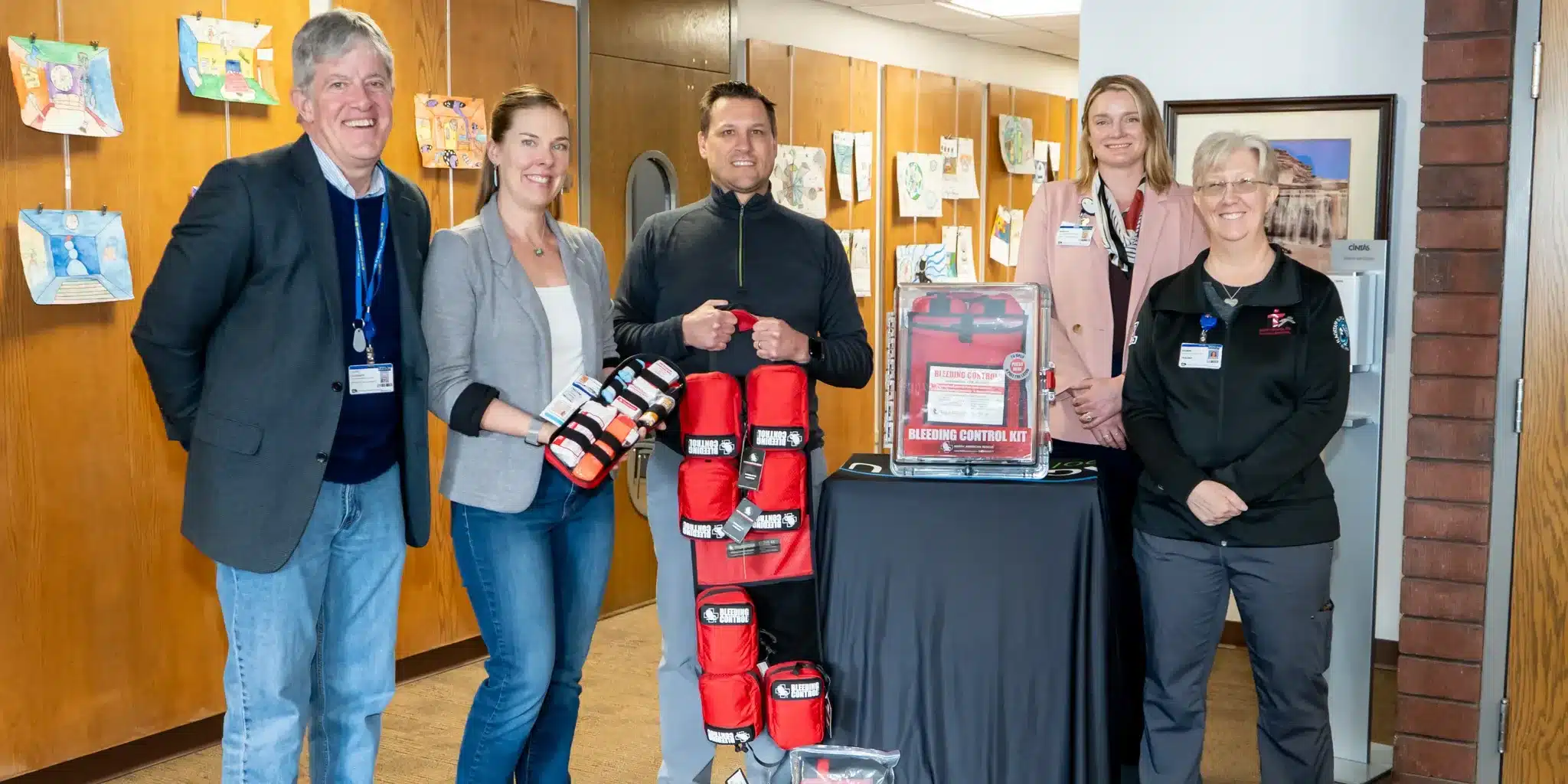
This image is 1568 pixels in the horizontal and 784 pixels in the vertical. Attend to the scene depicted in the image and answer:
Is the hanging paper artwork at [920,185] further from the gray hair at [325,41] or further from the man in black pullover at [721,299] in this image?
the gray hair at [325,41]

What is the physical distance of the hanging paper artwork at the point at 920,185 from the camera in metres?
7.40

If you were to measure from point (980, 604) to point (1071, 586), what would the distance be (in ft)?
0.59

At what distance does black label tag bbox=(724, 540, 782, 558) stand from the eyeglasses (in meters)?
1.15

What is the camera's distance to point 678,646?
2.83 metres

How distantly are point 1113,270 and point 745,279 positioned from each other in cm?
84

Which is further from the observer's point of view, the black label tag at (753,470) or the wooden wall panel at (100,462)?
the wooden wall panel at (100,462)

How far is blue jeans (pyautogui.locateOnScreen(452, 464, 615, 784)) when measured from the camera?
8.28 ft

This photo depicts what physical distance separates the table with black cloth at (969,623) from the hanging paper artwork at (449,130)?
2458 mm

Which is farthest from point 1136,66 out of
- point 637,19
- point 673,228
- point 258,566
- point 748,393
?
point 258,566

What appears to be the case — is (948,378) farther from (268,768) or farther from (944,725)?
(268,768)

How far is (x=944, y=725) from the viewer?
2557 mm

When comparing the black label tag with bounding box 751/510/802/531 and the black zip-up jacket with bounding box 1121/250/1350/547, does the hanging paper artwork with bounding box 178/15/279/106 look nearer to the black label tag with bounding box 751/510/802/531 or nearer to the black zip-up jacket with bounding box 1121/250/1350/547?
the black label tag with bounding box 751/510/802/531

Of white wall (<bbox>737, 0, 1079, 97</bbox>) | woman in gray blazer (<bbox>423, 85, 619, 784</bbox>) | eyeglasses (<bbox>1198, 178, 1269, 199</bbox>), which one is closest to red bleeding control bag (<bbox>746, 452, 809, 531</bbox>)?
woman in gray blazer (<bbox>423, 85, 619, 784</bbox>)

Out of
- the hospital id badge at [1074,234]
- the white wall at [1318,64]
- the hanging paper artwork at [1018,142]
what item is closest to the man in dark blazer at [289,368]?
the hospital id badge at [1074,234]
